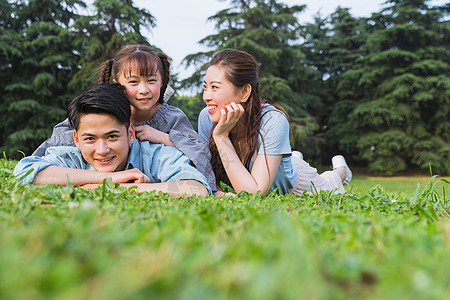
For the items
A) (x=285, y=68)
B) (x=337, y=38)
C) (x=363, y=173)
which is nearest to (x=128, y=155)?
(x=285, y=68)

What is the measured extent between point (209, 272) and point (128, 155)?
9.86 feet

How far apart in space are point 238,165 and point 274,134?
0.55 m

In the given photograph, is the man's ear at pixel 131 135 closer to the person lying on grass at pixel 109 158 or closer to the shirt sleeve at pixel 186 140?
the person lying on grass at pixel 109 158

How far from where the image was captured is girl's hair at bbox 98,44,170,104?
402cm

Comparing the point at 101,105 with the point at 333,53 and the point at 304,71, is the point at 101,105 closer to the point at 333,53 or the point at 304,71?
the point at 304,71

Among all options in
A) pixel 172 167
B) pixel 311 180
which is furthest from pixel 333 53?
pixel 172 167

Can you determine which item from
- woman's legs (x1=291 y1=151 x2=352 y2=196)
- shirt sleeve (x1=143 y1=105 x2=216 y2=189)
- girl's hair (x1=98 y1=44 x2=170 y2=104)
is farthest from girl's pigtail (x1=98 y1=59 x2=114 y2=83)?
woman's legs (x1=291 y1=151 x2=352 y2=196)

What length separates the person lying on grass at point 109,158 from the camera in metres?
3.12

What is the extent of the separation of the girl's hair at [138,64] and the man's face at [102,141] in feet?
3.00

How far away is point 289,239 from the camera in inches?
31.9

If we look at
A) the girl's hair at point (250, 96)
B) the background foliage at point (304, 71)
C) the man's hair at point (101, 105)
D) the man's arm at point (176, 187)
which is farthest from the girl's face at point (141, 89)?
the background foliage at point (304, 71)

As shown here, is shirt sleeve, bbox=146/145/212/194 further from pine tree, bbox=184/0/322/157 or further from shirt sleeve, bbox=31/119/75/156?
pine tree, bbox=184/0/322/157

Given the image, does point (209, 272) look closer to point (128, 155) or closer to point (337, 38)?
point (128, 155)

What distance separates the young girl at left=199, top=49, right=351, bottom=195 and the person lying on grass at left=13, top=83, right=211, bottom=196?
21.1 inches
